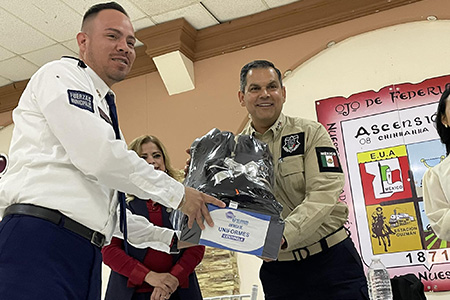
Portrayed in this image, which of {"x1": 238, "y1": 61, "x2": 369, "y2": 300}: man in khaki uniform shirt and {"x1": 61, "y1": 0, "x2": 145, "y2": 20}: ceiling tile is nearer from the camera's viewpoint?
{"x1": 238, "y1": 61, "x2": 369, "y2": 300}: man in khaki uniform shirt

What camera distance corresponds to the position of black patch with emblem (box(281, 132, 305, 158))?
6.12 ft

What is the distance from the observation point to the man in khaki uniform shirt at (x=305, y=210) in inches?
67.5

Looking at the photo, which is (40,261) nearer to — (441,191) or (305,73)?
(441,191)

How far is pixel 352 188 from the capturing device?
330 centimetres

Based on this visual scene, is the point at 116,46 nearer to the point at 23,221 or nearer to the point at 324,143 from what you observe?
the point at 23,221

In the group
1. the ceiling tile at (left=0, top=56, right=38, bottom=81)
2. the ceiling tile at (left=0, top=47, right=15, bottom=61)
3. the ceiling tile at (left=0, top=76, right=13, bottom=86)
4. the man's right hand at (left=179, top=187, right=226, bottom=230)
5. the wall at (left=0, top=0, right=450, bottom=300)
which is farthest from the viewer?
the ceiling tile at (left=0, top=76, right=13, bottom=86)

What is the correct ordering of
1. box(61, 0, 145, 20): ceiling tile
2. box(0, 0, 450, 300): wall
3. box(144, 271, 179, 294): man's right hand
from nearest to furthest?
box(144, 271, 179, 294): man's right hand → box(0, 0, 450, 300): wall → box(61, 0, 145, 20): ceiling tile

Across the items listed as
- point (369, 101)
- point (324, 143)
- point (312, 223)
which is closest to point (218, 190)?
point (312, 223)

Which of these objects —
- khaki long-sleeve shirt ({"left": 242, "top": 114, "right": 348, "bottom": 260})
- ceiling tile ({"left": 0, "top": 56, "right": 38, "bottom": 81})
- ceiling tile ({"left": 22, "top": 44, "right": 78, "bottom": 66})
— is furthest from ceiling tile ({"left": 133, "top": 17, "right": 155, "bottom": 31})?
khaki long-sleeve shirt ({"left": 242, "top": 114, "right": 348, "bottom": 260})

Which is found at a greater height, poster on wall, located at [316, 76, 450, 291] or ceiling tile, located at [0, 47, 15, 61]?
ceiling tile, located at [0, 47, 15, 61]

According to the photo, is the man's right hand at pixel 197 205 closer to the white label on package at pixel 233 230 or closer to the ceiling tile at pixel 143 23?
the white label on package at pixel 233 230

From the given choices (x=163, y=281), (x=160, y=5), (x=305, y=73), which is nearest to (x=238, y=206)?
(x=163, y=281)

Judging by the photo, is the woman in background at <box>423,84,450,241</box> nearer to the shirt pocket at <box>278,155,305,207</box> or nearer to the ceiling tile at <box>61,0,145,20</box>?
the shirt pocket at <box>278,155,305,207</box>

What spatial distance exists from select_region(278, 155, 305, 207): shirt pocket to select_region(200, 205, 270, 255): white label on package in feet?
1.23
